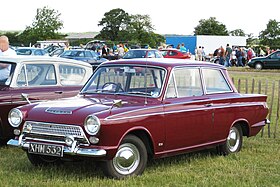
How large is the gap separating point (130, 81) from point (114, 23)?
112300 mm

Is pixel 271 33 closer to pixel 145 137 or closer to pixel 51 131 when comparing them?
pixel 145 137

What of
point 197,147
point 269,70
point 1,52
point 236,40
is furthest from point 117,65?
point 236,40

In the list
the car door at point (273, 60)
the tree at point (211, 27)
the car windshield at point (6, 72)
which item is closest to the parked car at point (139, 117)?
the car windshield at point (6, 72)

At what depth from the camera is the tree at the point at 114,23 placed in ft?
385

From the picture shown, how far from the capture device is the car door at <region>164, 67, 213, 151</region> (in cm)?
720

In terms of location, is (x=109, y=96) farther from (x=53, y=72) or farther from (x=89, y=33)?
(x=89, y=33)

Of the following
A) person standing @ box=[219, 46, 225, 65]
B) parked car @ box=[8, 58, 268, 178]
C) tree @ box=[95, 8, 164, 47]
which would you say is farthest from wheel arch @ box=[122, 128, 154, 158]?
tree @ box=[95, 8, 164, 47]

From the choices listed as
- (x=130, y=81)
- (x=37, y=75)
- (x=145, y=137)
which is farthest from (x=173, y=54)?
(x=145, y=137)

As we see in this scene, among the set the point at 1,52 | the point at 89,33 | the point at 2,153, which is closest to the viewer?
the point at 2,153

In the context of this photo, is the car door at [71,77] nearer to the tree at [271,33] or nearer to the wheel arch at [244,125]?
the wheel arch at [244,125]

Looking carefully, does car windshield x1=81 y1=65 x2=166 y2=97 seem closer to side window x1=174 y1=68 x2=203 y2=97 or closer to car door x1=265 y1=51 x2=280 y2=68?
side window x1=174 y1=68 x2=203 y2=97

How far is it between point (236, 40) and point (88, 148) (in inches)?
2316

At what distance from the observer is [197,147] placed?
7672 mm

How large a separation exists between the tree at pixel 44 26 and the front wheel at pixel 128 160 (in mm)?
79217
